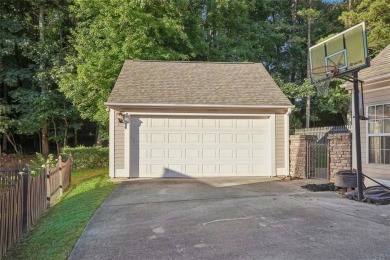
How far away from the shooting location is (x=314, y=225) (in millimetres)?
5402

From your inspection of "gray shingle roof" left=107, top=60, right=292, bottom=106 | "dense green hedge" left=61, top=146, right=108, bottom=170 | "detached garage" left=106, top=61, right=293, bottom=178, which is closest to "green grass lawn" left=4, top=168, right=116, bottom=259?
"detached garage" left=106, top=61, right=293, bottom=178

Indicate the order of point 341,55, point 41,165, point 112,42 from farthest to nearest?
point 112,42
point 41,165
point 341,55

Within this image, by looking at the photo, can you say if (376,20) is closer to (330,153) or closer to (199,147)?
(330,153)

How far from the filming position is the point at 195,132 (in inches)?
460

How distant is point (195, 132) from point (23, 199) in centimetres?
639

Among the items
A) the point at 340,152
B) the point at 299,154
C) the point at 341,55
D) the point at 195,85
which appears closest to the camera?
the point at 341,55

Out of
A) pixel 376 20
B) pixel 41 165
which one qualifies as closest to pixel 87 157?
pixel 41 165

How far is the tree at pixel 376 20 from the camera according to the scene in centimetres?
1866

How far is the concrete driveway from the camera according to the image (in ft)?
14.1

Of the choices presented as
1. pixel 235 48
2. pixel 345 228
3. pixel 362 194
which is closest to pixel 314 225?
pixel 345 228

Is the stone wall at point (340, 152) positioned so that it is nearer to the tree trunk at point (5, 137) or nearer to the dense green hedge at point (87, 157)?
the dense green hedge at point (87, 157)

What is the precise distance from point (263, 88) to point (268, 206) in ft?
22.0

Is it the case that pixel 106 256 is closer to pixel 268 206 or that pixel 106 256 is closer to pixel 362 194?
pixel 268 206

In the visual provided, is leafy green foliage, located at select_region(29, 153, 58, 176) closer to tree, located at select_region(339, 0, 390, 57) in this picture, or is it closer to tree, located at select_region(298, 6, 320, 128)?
tree, located at select_region(298, 6, 320, 128)
